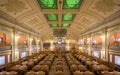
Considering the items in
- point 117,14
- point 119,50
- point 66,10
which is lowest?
point 119,50

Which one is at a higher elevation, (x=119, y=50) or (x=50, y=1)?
(x=50, y=1)

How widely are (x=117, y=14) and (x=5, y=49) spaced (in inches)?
429

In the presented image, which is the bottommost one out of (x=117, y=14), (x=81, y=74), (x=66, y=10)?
(x=81, y=74)

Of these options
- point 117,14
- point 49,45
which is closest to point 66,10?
point 117,14

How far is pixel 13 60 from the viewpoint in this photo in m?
14.7

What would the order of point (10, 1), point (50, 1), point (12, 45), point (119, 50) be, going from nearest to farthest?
1. point (10, 1)
2. point (50, 1)
3. point (119, 50)
4. point (12, 45)

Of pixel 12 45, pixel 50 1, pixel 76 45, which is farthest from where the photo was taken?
pixel 76 45

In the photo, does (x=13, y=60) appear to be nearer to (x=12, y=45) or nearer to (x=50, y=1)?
(x=12, y=45)

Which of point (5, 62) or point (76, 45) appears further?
point (76, 45)

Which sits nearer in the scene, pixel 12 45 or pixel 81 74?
pixel 81 74

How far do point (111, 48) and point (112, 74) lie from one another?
4.80 m

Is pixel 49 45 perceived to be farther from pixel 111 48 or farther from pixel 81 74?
pixel 81 74

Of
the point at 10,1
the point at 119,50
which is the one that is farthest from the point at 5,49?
the point at 119,50

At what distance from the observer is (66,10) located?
43.1 ft
